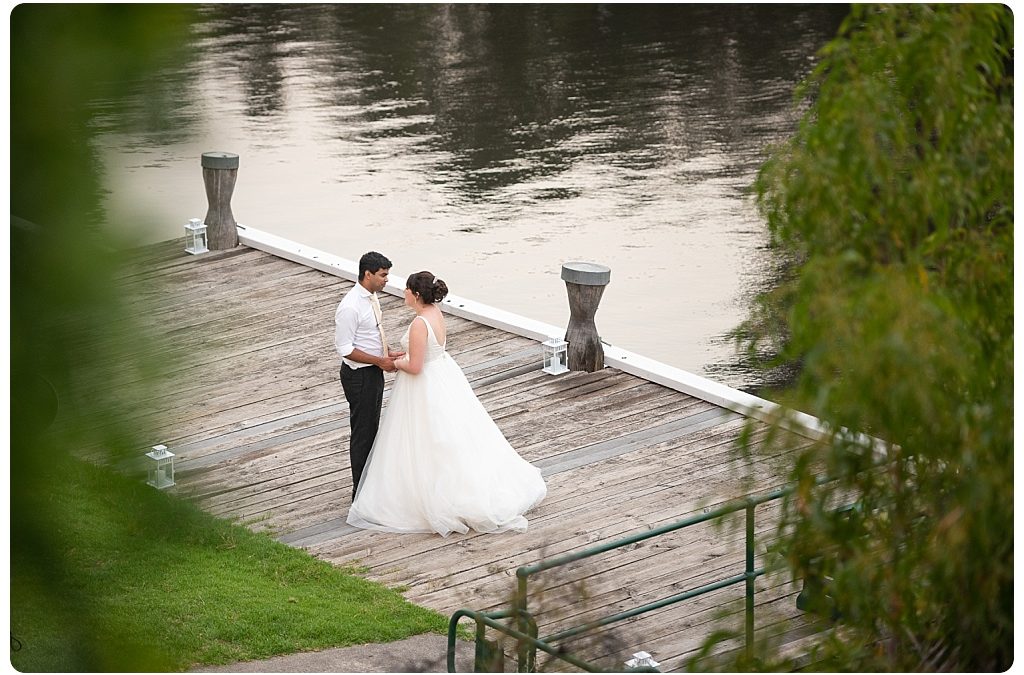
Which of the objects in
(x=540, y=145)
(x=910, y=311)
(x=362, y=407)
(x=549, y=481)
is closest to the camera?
(x=910, y=311)

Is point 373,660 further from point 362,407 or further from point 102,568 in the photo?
point 102,568

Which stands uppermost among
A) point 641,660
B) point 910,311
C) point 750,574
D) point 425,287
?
point 910,311

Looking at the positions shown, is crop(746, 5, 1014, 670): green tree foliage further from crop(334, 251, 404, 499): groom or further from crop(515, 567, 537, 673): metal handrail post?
crop(334, 251, 404, 499): groom

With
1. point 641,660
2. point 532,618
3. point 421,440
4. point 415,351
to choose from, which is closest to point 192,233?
point 532,618

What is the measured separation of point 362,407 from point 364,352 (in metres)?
0.49

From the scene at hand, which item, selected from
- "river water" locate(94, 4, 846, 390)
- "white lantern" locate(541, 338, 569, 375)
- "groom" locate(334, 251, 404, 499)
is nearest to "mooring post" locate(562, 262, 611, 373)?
"white lantern" locate(541, 338, 569, 375)

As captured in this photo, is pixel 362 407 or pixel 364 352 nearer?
pixel 364 352

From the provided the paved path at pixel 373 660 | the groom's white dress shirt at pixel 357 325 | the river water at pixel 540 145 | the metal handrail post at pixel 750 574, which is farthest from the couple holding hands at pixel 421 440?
the river water at pixel 540 145

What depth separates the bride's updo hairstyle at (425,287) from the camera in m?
8.66

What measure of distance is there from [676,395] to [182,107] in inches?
420

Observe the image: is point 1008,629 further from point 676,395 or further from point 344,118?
point 344,118

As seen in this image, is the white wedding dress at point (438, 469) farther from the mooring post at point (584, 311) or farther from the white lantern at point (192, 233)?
the white lantern at point (192, 233)

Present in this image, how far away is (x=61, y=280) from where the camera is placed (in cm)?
80

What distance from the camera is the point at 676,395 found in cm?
1130
